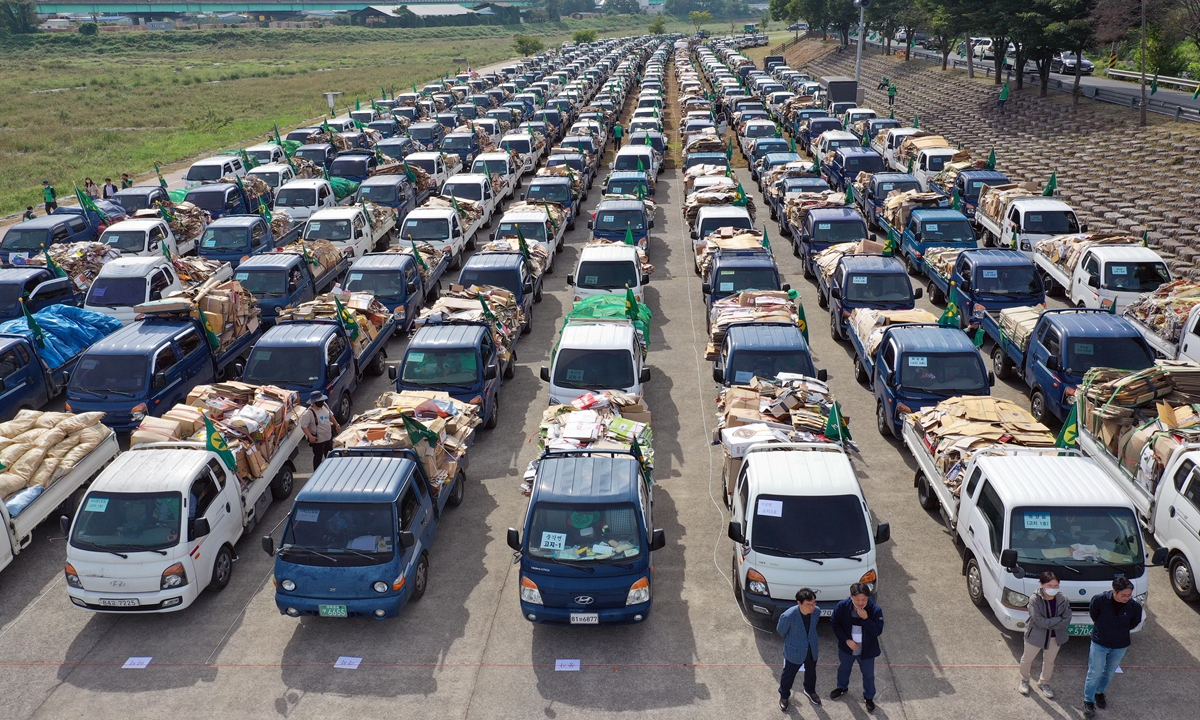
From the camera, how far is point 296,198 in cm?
2788

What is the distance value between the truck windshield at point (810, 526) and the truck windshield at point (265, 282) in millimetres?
13859

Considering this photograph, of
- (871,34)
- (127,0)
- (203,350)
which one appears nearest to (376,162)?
(203,350)

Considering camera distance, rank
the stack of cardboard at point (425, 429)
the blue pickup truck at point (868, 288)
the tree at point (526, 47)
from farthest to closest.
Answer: the tree at point (526, 47) < the blue pickup truck at point (868, 288) < the stack of cardboard at point (425, 429)

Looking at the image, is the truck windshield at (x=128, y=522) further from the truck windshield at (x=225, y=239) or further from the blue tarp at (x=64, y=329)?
the truck windshield at (x=225, y=239)

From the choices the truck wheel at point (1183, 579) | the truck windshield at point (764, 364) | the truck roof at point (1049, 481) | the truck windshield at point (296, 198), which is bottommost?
the truck wheel at point (1183, 579)

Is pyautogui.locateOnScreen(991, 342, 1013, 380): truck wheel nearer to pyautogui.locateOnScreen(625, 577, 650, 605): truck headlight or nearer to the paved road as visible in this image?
the paved road

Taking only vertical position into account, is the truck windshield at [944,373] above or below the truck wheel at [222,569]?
above

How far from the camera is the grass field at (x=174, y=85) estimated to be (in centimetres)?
4841

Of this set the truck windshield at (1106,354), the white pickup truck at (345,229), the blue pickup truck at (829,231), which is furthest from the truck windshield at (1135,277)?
the white pickup truck at (345,229)

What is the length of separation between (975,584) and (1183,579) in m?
2.57

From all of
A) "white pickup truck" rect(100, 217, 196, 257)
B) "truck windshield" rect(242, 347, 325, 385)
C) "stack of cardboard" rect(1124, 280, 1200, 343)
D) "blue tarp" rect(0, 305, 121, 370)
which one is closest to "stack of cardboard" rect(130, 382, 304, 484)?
"truck windshield" rect(242, 347, 325, 385)

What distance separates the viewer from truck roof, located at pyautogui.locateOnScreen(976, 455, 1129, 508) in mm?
10102

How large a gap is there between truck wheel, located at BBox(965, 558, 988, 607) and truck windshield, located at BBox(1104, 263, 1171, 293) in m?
11.1

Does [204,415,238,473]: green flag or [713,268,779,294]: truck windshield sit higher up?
[713,268,779,294]: truck windshield
